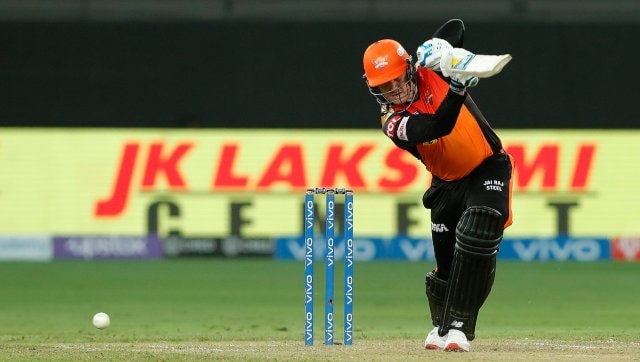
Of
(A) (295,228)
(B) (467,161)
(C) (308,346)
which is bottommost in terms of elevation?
(A) (295,228)

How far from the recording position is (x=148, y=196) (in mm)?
12477

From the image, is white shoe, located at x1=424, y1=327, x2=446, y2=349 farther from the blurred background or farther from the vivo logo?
the vivo logo

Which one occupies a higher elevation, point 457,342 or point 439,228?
point 439,228

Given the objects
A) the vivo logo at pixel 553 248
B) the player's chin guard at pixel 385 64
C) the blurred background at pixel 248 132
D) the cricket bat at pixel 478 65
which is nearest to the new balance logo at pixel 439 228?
the player's chin guard at pixel 385 64

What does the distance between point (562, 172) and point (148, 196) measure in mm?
3653

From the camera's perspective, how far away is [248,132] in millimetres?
12469

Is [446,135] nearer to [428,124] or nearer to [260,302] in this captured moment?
[428,124]

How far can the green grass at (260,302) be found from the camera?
7078mm

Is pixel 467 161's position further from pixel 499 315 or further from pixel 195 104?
pixel 195 104

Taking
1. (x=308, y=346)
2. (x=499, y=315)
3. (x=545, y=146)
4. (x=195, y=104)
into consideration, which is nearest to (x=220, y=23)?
(x=195, y=104)

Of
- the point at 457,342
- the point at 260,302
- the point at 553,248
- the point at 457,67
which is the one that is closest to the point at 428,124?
the point at 457,67

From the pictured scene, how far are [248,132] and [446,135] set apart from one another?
7.44 meters

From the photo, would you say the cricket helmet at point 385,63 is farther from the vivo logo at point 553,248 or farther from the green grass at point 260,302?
the vivo logo at point 553,248

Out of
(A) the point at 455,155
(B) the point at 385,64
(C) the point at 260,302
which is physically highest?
(B) the point at 385,64
